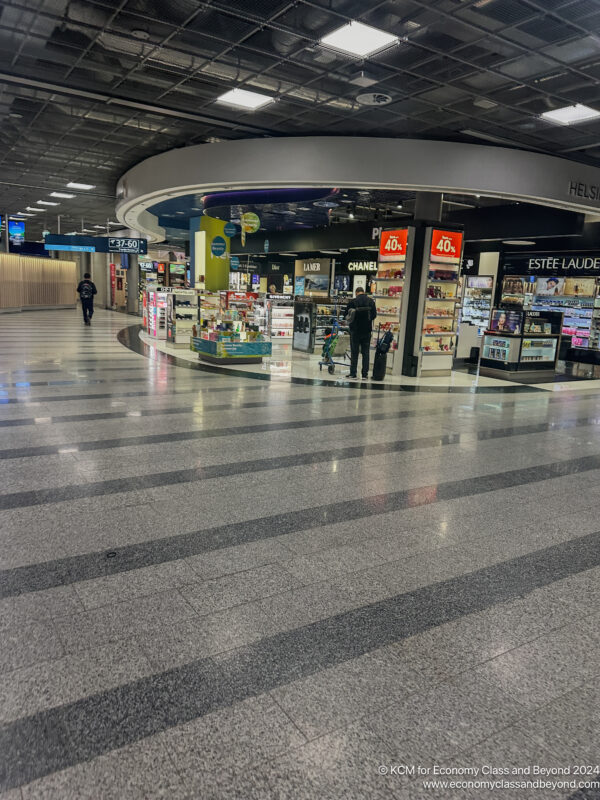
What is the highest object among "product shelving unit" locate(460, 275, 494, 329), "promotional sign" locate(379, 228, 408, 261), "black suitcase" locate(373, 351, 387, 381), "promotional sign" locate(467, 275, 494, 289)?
"promotional sign" locate(379, 228, 408, 261)

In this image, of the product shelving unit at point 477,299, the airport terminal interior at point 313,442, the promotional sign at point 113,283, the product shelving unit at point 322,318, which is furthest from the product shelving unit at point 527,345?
the promotional sign at point 113,283

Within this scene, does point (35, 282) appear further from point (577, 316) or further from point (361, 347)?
point (577, 316)

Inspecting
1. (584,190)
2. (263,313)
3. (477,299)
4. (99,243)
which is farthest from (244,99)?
(99,243)

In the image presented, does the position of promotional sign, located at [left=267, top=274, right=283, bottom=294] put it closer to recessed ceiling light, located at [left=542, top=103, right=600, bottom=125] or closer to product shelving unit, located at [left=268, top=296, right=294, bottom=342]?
product shelving unit, located at [left=268, top=296, right=294, bottom=342]

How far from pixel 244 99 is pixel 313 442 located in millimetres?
5204

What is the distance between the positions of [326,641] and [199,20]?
5.89 m

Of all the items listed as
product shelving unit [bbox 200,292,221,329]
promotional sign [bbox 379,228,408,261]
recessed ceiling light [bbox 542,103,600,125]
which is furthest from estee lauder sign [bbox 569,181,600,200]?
product shelving unit [bbox 200,292,221,329]

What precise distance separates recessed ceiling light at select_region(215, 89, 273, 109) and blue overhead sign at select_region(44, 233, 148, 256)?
14697 millimetres

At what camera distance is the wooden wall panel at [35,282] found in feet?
76.8

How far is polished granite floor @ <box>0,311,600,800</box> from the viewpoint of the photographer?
173 cm

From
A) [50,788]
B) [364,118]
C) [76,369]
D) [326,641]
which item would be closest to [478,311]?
[364,118]

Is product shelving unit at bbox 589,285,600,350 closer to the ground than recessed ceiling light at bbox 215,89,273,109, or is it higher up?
Answer: closer to the ground

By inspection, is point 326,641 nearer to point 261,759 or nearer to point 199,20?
point 261,759

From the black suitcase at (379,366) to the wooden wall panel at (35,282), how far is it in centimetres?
1953
